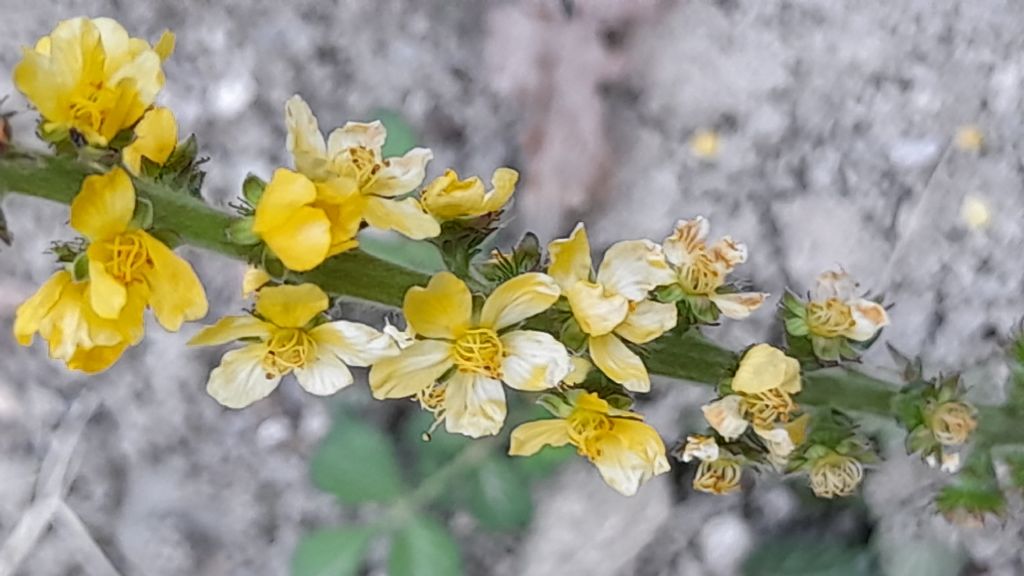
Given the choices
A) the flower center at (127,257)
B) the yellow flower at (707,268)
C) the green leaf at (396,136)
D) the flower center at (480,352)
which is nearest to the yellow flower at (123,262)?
the flower center at (127,257)

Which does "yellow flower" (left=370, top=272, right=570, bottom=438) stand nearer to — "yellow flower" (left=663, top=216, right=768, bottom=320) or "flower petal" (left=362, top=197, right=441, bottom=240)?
"flower petal" (left=362, top=197, right=441, bottom=240)

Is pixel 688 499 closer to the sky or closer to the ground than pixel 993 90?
closer to the ground

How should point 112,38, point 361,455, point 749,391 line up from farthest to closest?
point 361,455, point 749,391, point 112,38

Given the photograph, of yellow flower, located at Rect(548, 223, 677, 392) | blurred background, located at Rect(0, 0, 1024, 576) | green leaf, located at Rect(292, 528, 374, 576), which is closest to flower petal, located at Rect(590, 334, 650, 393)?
yellow flower, located at Rect(548, 223, 677, 392)

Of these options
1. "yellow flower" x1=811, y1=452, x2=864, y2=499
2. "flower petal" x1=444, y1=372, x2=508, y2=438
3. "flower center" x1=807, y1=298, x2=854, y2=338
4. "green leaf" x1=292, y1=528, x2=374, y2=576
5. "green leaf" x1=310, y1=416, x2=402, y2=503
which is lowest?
"green leaf" x1=292, y1=528, x2=374, y2=576

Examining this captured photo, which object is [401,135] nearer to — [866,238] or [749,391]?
[866,238]

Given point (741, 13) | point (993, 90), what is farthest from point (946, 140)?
point (741, 13)

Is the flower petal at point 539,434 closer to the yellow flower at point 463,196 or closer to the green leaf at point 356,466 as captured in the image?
the yellow flower at point 463,196
